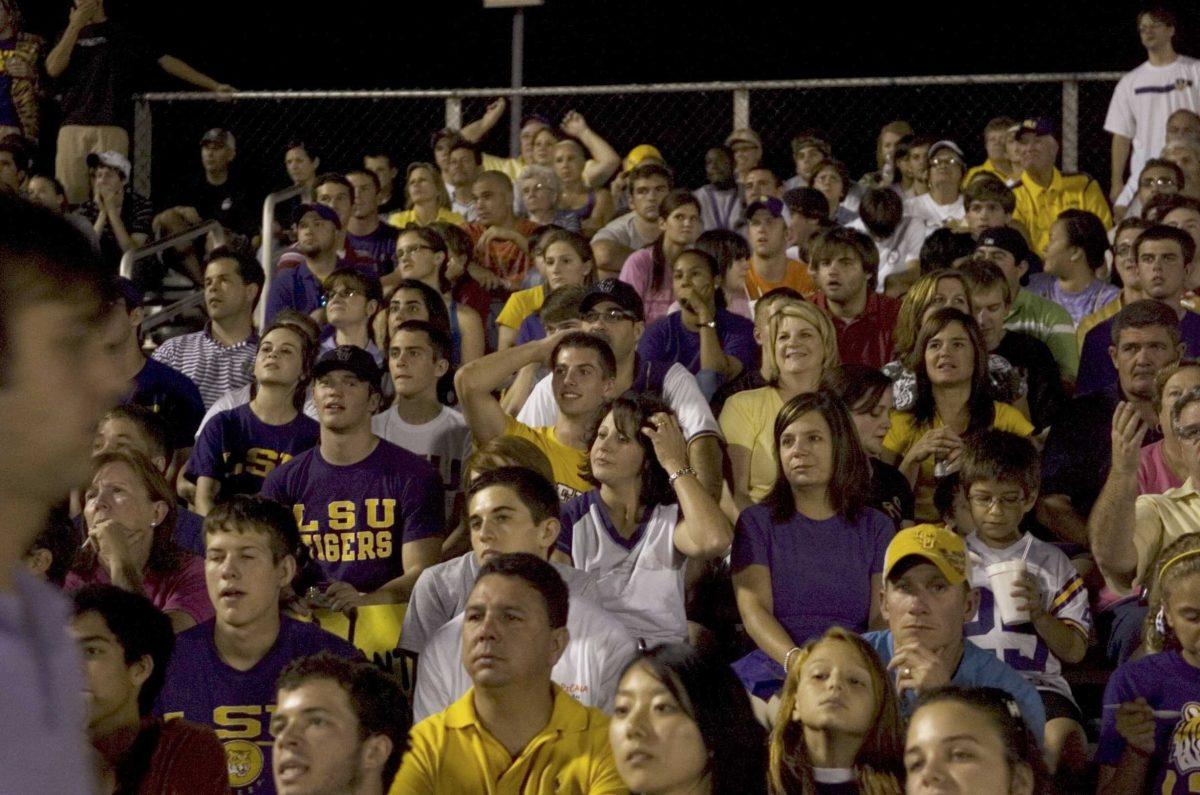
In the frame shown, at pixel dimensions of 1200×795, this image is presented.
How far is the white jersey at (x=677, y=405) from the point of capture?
18.9 feet

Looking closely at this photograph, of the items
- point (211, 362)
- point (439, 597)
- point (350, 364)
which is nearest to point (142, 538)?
point (439, 597)

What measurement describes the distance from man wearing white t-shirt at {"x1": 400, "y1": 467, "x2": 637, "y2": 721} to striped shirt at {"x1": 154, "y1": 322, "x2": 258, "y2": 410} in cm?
268

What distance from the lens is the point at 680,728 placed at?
137 inches

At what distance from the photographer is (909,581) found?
13.7 feet

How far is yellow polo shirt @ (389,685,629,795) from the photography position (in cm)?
371

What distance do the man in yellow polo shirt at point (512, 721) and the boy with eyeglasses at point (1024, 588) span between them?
→ 4.34 feet

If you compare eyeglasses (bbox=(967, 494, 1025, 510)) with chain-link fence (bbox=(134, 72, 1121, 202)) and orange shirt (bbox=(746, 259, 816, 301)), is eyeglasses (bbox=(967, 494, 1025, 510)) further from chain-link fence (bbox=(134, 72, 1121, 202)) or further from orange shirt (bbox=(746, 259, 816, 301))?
chain-link fence (bbox=(134, 72, 1121, 202))

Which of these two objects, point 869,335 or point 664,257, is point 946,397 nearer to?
point 869,335

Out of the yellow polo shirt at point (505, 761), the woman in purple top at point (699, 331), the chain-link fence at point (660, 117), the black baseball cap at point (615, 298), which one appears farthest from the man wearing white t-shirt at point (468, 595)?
the chain-link fence at point (660, 117)

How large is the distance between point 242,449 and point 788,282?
3.19 metres

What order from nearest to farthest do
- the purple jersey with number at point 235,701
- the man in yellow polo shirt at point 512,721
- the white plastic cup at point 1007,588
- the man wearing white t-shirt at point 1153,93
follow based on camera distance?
the man in yellow polo shirt at point 512,721, the purple jersey with number at point 235,701, the white plastic cup at point 1007,588, the man wearing white t-shirt at point 1153,93

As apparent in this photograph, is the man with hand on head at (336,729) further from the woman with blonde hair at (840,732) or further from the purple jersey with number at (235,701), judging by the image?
the woman with blonde hair at (840,732)

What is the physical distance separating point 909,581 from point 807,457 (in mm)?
737

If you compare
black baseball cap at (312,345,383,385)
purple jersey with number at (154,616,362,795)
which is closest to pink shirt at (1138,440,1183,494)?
black baseball cap at (312,345,383,385)
